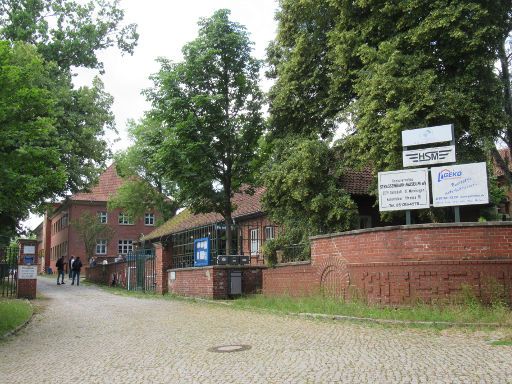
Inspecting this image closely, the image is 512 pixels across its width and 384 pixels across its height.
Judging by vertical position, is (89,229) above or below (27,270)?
above

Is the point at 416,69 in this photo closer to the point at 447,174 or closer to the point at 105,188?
the point at 447,174

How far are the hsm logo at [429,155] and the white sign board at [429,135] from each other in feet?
0.92

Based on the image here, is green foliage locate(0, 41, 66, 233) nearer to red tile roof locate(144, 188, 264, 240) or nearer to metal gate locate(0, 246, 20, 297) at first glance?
metal gate locate(0, 246, 20, 297)

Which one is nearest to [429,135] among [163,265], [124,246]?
[163,265]

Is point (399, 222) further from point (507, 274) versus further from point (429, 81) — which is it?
point (507, 274)

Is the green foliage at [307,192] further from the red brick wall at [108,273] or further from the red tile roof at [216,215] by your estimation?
the red brick wall at [108,273]

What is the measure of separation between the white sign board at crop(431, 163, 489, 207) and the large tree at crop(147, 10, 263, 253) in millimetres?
9333

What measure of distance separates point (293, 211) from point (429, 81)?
Result: 6729 millimetres

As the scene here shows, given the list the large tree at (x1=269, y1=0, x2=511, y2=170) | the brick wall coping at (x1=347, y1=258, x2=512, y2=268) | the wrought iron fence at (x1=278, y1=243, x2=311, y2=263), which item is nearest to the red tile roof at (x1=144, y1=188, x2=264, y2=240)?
the wrought iron fence at (x1=278, y1=243, x2=311, y2=263)

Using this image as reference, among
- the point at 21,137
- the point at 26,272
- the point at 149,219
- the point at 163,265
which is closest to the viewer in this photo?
the point at 21,137

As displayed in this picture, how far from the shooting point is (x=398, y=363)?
7.29m

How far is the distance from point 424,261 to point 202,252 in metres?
9.68

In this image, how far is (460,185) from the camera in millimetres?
13203

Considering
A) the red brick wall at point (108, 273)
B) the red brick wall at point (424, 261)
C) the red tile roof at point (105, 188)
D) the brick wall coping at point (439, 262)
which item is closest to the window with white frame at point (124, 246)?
the red tile roof at point (105, 188)
